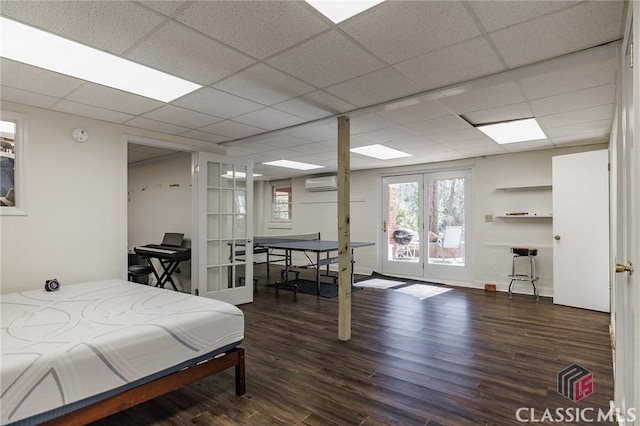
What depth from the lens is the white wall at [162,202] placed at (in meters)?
5.45

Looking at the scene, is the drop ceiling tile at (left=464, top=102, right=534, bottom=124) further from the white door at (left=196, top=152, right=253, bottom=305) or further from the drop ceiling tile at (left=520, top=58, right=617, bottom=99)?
the white door at (left=196, top=152, right=253, bottom=305)

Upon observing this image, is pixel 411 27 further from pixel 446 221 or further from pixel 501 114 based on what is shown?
pixel 446 221

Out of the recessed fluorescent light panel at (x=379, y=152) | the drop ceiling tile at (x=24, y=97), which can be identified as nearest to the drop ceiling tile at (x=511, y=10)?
the recessed fluorescent light panel at (x=379, y=152)

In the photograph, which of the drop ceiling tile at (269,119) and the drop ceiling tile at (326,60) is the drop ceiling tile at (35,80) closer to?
the drop ceiling tile at (269,119)

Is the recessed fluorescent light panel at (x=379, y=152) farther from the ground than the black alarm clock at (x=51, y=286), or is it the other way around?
the recessed fluorescent light panel at (x=379, y=152)

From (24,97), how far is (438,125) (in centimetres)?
430

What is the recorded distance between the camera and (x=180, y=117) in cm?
364

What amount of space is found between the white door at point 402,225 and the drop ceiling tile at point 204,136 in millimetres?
4024

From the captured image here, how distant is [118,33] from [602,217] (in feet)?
18.9

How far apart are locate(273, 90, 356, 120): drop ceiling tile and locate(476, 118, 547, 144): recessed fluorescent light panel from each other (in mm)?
1934

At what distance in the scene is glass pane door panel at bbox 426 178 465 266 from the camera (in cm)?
641

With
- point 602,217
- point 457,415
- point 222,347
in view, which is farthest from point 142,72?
point 602,217

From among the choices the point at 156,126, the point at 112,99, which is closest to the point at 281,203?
A: the point at 156,126

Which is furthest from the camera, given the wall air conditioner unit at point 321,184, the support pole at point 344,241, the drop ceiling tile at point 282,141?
the wall air conditioner unit at point 321,184
